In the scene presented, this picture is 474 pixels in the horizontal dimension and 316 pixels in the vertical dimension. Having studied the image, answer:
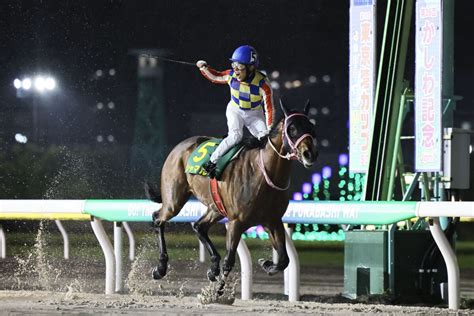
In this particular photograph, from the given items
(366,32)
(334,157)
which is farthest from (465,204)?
(334,157)

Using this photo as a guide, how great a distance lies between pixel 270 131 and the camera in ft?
26.5

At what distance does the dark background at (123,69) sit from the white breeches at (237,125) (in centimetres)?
1581

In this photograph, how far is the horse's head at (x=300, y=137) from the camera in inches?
298

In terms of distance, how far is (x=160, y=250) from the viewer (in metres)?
9.19

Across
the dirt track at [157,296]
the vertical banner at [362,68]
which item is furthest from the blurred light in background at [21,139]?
the vertical banner at [362,68]

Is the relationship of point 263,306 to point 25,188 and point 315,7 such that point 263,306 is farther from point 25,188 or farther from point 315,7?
point 315,7

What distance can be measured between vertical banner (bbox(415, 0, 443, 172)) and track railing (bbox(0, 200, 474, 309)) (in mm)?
808

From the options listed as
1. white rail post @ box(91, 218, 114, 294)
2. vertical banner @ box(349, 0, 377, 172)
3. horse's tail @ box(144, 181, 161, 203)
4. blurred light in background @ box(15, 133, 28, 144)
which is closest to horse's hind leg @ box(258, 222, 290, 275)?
horse's tail @ box(144, 181, 161, 203)

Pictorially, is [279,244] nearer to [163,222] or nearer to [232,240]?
[232,240]

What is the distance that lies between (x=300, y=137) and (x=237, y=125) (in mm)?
940

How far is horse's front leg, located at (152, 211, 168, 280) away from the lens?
9039mm

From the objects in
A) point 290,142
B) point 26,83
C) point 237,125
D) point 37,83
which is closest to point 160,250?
point 237,125

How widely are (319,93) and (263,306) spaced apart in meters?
22.2

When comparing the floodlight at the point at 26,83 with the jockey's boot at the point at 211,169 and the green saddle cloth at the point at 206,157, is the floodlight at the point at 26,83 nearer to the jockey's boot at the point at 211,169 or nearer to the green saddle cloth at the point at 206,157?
the green saddle cloth at the point at 206,157
